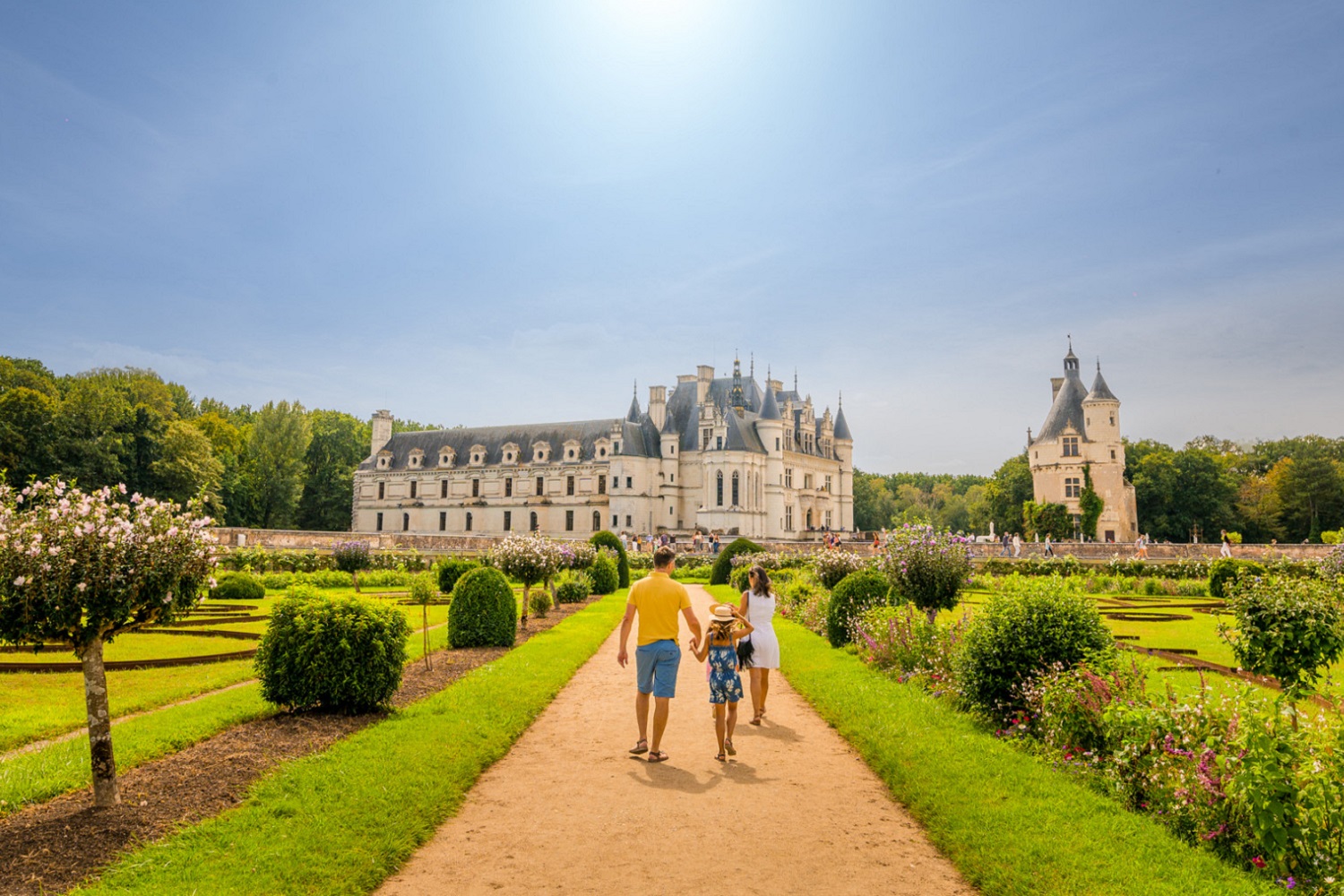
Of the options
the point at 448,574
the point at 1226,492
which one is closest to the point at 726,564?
the point at 448,574

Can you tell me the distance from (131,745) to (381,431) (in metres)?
69.9

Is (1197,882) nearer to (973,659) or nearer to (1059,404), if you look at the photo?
(973,659)

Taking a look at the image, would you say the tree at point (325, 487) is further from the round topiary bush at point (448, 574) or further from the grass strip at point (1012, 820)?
the grass strip at point (1012, 820)

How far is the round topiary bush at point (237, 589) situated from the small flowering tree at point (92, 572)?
1912 cm

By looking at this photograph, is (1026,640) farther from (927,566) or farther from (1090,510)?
(1090,510)

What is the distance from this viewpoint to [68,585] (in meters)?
5.88

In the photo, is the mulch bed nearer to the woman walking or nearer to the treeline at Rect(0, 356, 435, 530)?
the woman walking

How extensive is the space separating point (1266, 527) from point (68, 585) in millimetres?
70370

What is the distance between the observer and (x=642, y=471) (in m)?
62.6

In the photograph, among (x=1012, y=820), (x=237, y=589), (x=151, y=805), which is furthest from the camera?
(x=237, y=589)

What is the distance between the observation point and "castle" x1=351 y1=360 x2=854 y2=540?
195ft

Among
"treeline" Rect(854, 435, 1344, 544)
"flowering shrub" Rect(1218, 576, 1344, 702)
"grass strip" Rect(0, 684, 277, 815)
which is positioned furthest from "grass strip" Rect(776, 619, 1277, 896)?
"treeline" Rect(854, 435, 1344, 544)

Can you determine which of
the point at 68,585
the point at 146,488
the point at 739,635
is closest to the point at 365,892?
the point at 68,585

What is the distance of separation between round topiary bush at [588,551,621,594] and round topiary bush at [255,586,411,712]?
61.6ft
